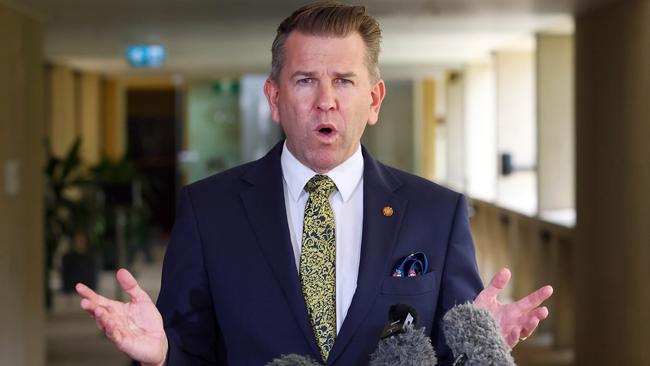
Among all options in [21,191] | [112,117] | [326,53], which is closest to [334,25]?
[326,53]

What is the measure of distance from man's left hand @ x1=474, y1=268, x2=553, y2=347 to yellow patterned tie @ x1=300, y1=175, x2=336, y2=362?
10.7 inches

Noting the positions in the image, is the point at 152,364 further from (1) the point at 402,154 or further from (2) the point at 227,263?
(1) the point at 402,154

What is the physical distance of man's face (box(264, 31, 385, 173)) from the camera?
167 centimetres

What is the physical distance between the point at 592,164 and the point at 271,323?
515 cm

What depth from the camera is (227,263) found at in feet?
5.77

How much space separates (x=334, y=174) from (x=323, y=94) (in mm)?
173

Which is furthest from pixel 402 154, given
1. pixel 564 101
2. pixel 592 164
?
pixel 592 164

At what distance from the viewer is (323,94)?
1660mm

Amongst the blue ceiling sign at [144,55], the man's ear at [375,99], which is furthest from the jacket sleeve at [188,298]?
the blue ceiling sign at [144,55]

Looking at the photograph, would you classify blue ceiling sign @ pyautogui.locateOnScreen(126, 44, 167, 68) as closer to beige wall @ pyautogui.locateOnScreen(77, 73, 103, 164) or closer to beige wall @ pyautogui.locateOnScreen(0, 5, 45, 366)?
beige wall @ pyautogui.locateOnScreen(0, 5, 45, 366)

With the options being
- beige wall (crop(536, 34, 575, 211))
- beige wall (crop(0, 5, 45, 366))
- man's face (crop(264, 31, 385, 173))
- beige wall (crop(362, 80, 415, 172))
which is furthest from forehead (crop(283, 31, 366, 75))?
beige wall (crop(362, 80, 415, 172))

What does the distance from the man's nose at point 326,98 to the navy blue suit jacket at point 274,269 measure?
0.19 meters

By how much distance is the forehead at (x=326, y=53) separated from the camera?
167 centimetres

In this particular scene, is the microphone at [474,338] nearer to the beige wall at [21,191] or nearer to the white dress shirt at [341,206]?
the white dress shirt at [341,206]
